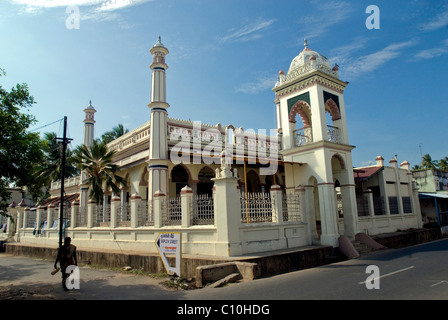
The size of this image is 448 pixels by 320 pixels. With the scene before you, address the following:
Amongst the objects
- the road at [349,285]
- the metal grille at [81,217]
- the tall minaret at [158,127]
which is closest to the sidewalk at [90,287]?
the road at [349,285]

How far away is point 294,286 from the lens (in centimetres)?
707

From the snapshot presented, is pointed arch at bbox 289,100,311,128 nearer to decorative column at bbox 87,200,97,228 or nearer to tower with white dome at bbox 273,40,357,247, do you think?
tower with white dome at bbox 273,40,357,247

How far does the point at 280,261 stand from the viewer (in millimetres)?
9234

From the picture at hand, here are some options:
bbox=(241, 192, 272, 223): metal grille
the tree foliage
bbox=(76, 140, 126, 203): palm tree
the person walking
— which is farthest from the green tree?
→ the tree foliage

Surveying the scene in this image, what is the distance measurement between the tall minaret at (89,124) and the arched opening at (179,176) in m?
7.62

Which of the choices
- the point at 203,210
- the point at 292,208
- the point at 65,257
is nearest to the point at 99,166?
the point at 203,210

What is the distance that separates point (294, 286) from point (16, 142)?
23.5ft

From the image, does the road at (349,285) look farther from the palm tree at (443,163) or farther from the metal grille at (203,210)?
the palm tree at (443,163)

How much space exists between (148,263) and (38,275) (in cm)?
373

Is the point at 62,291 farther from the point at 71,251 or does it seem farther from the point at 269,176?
the point at 269,176

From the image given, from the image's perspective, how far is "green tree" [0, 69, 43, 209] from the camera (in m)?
7.24

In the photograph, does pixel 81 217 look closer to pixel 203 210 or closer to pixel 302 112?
pixel 203 210
